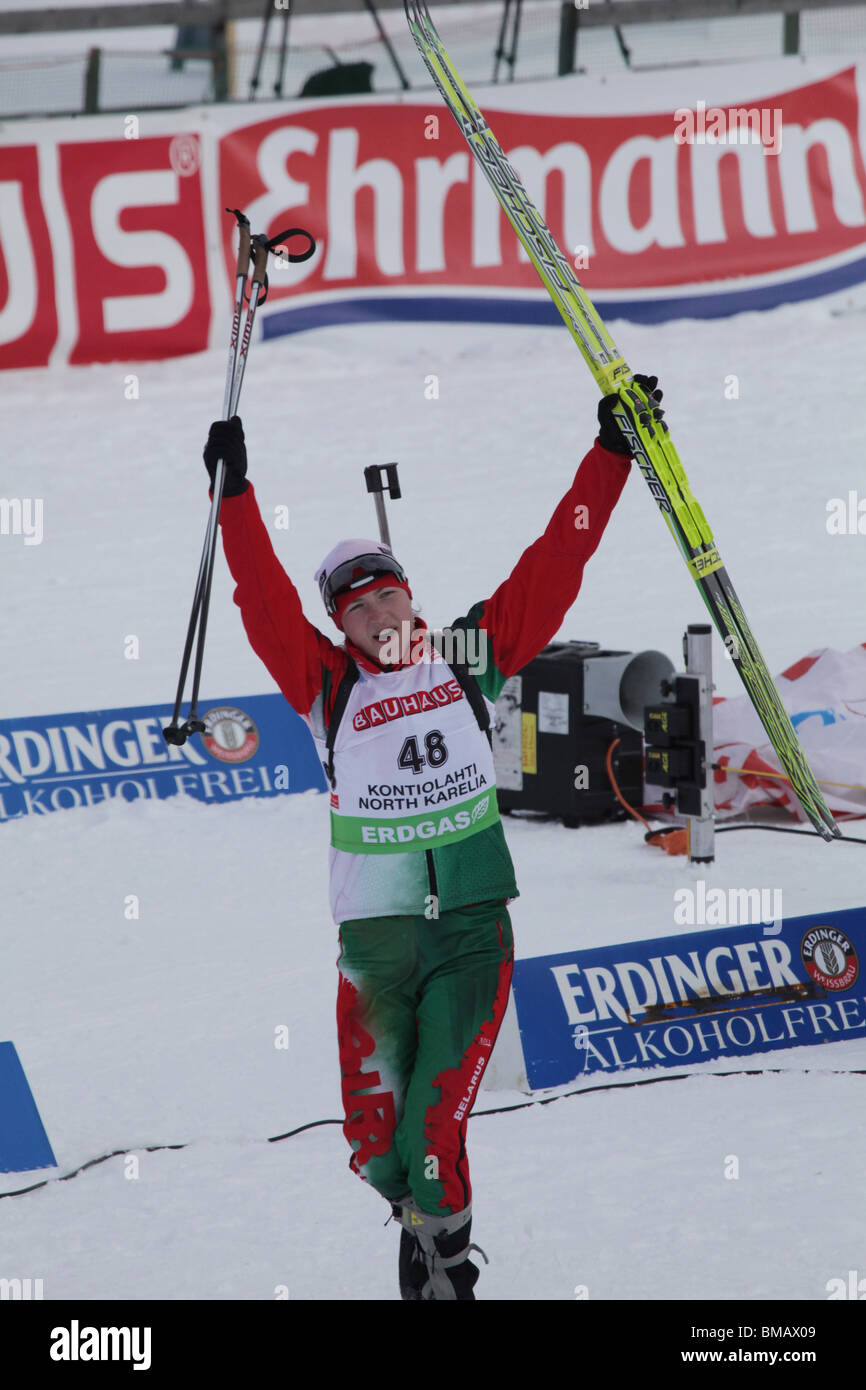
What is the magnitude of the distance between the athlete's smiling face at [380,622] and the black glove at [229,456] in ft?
1.14

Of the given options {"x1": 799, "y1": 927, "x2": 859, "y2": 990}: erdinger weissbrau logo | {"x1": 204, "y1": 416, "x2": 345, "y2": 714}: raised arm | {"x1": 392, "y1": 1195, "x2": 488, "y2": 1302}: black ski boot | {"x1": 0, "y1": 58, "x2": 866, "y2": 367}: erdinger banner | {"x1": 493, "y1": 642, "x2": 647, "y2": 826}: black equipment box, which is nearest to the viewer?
{"x1": 392, "y1": 1195, "x2": 488, "y2": 1302}: black ski boot

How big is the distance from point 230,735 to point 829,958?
333 cm

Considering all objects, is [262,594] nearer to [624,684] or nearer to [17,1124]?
[17,1124]

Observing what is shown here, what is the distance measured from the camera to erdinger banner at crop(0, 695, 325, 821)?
7.39 m

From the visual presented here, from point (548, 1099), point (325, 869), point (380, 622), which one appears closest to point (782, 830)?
point (325, 869)

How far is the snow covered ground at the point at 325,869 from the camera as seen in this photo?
4004mm

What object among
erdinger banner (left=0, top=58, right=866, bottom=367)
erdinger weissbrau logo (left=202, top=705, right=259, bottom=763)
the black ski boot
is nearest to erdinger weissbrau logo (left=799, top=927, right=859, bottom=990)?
the black ski boot

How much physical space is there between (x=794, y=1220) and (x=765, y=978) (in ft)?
3.65

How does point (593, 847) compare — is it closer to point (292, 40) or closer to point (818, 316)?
point (818, 316)

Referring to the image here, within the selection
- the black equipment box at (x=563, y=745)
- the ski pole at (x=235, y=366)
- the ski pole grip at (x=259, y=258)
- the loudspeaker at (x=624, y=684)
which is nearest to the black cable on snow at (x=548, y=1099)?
the ski pole at (x=235, y=366)

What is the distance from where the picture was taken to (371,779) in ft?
11.4

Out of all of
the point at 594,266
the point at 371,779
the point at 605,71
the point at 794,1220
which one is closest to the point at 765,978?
the point at 794,1220

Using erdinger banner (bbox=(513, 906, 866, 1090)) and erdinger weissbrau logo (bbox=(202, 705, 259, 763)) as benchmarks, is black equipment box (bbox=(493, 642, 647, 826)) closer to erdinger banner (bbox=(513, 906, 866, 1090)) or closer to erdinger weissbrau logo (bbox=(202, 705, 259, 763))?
erdinger weissbrau logo (bbox=(202, 705, 259, 763))

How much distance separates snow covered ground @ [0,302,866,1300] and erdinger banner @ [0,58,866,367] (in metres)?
0.31
